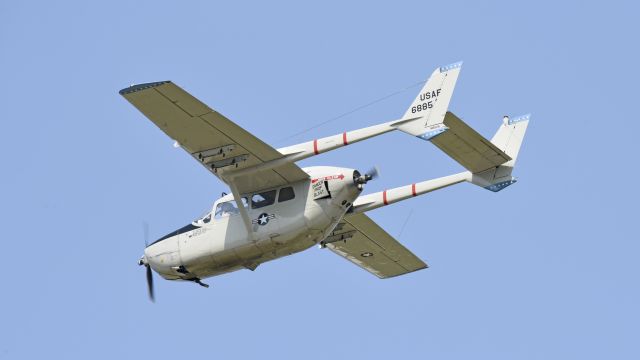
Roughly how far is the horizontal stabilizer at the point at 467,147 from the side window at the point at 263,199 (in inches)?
229

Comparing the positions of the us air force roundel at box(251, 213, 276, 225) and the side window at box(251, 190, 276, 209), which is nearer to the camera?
the us air force roundel at box(251, 213, 276, 225)

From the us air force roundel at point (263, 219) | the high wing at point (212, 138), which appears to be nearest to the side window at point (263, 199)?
the high wing at point (212, 138)

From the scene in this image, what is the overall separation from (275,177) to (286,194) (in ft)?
2.10

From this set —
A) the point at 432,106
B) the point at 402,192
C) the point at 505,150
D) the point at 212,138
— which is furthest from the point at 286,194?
the point at 505,150

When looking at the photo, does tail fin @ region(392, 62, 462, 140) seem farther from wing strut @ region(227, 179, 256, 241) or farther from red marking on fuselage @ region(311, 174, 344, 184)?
wing strut @ region(227, 179, 256, 241)

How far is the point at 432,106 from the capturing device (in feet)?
133

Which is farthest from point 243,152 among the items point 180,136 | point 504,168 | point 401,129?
point 504,168

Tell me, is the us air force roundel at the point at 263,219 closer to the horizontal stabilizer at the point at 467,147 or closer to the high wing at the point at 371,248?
the high wing at the point at 371,248

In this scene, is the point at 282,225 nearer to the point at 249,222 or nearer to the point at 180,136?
the point at 249,222

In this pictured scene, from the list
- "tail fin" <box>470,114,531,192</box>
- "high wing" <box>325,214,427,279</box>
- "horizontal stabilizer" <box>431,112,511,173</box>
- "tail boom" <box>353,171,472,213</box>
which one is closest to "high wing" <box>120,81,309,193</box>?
"tail boom" <box>353,171,472,213</box>

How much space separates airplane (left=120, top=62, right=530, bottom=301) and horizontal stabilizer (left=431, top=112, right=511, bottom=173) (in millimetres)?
30

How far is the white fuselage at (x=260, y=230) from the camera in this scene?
42906mm

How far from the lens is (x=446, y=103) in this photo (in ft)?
133

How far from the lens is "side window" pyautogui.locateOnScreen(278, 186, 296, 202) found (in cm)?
4341
